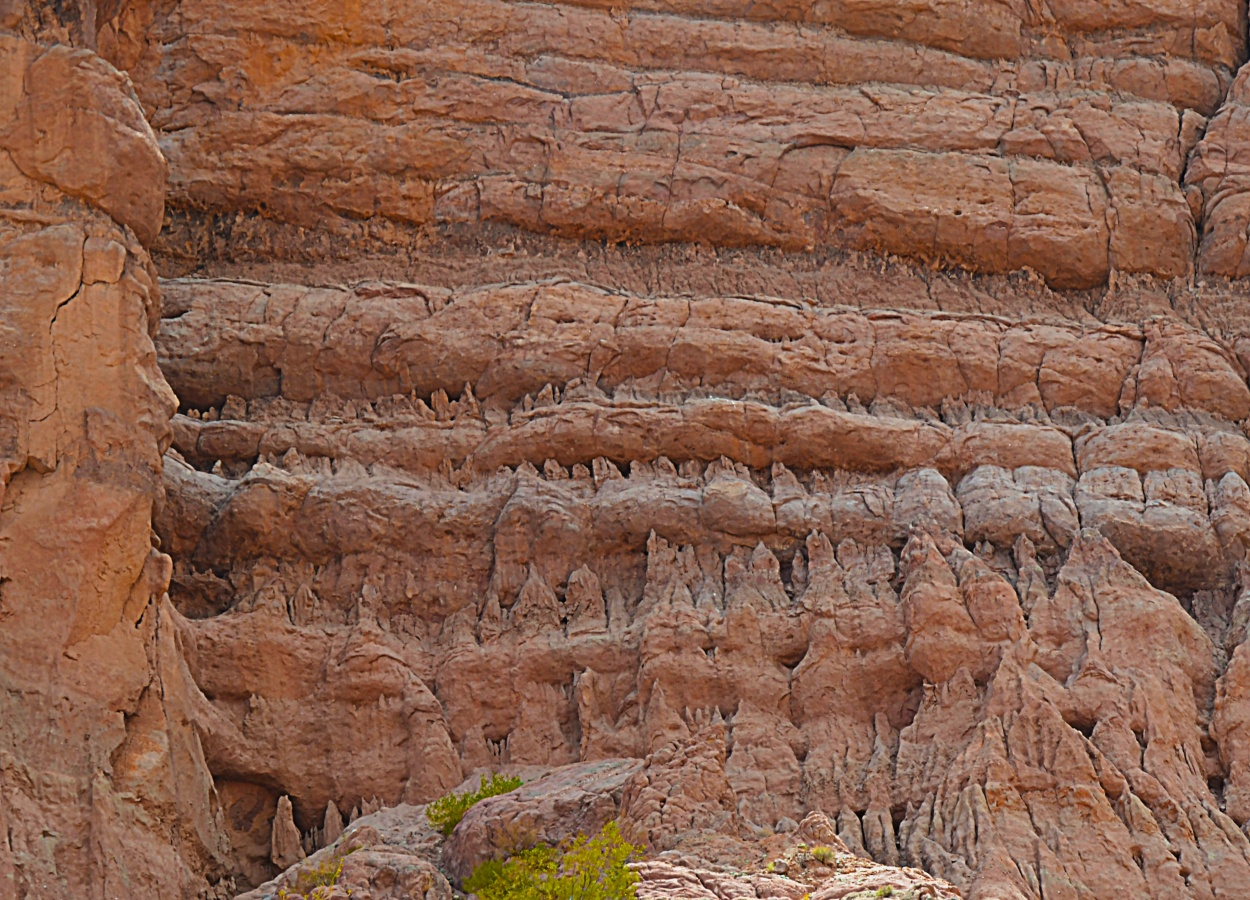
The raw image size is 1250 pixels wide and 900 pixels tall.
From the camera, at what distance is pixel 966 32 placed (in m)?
25.0

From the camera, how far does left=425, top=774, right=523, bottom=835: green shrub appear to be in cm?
1638

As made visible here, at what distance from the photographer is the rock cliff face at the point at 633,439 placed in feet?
55.5

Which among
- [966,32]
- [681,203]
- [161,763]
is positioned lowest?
[161,763]

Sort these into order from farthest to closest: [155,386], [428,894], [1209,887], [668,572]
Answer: [668,572] → [155,386] → [1209,887] → [428,894]

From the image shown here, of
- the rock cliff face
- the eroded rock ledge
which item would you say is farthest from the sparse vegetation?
the eroded rock ledge

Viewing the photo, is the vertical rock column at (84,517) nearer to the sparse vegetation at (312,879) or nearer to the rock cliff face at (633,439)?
the rock cliff face at (633,439)

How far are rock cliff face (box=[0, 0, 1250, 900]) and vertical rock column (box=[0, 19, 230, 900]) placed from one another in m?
0.04

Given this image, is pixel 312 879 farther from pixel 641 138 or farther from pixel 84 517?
pixel 641 138

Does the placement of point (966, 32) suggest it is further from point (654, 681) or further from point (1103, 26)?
point (654, 681)

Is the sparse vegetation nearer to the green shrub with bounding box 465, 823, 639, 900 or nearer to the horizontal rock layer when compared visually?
the green shrub with bounding box 465, 823, 639, 900

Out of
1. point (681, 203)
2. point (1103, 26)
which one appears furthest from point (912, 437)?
point (1103, 26)

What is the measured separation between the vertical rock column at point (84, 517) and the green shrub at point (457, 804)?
2.39m

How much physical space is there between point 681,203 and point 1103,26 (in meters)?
7.14

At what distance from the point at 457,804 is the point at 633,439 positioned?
19.1ft
